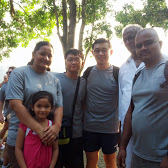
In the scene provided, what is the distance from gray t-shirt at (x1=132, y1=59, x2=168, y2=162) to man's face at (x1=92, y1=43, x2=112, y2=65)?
1206mm

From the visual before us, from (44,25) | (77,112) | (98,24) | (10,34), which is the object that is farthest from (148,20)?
(77,112)

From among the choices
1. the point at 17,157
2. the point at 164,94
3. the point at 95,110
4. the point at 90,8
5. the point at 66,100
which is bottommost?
the point at 17,157

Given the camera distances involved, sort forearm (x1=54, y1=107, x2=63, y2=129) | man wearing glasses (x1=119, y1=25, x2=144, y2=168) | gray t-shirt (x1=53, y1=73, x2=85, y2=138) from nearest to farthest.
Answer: forearm (x1=54, y1=107, x2=63, y2=129), man wearing glasses (x1=119, y1=25, x2=144, y2=168), gray t-shirt (x1=53, y1=73, x2=85, y2=138)

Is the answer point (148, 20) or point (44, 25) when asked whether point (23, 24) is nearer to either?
point (44, 25)

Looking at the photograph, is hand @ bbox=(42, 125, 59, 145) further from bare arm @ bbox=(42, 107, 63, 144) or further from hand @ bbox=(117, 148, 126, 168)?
hand @ bbox=(117, 148, 126, 168)

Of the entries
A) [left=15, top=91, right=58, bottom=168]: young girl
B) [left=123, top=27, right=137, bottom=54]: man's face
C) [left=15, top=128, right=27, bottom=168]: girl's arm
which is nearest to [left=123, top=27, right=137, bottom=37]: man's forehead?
[left=123, top=27, right=137, bottom=54]: man's face

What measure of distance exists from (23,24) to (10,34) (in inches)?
53.8

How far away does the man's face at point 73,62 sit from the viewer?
9.16 ft

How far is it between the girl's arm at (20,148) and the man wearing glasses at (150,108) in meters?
1.22

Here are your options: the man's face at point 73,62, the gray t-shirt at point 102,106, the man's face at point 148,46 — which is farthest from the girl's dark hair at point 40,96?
the man's face at point 148,46

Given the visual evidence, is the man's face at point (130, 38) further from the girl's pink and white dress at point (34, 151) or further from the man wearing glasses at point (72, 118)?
the girl's pink and white dress at point (34, 151)

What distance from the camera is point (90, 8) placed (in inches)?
269

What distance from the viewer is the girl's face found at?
6.91ft

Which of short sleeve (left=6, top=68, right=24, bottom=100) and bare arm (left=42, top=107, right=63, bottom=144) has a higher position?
short sleeve (left=6, top=68, right=24, bottom=100)
